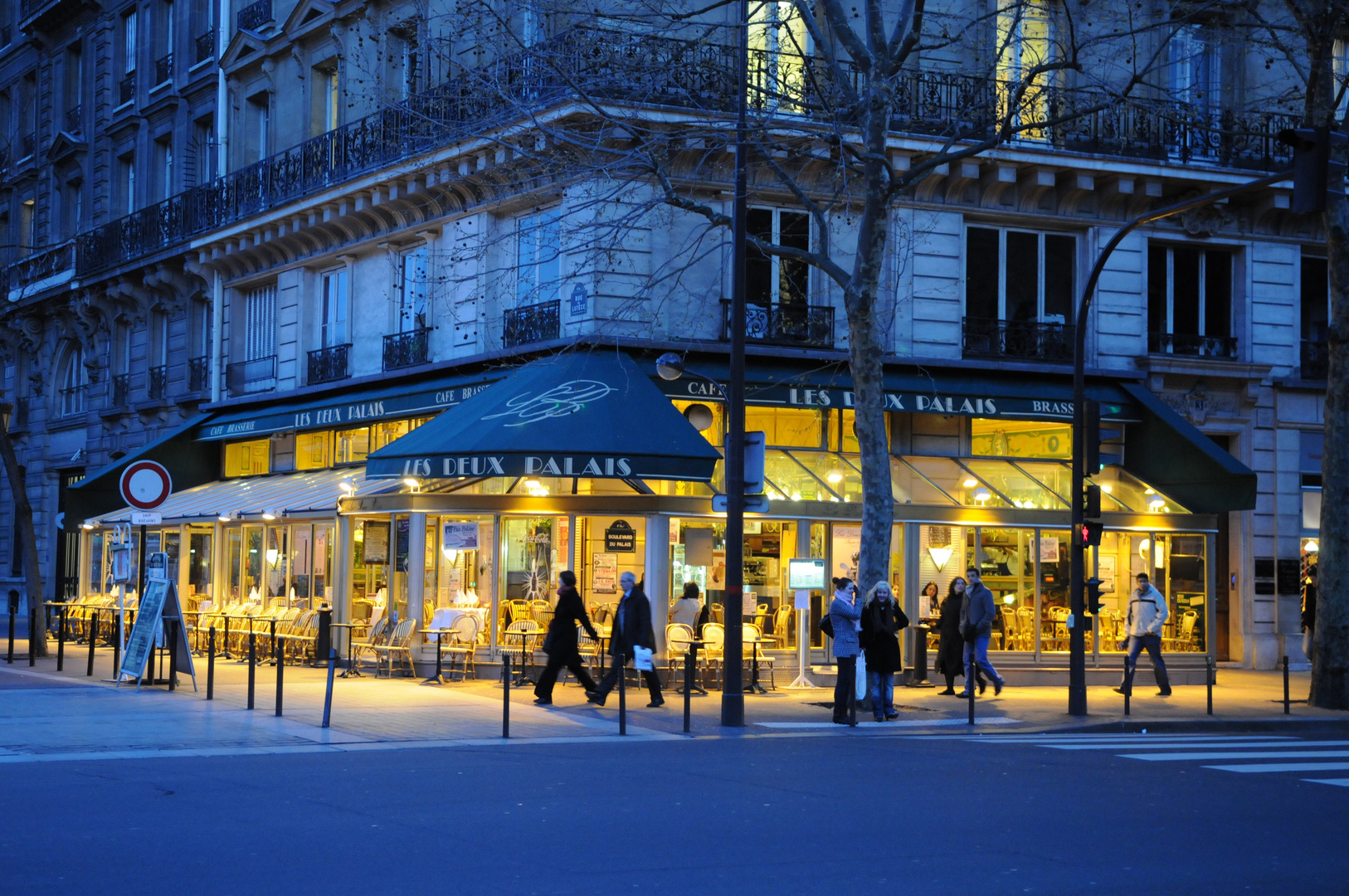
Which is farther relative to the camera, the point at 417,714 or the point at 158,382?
the point at 158,382

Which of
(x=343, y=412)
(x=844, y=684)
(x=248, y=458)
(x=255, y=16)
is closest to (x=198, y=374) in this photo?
(x=248, y=458)

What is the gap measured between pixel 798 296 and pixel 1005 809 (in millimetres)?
13378

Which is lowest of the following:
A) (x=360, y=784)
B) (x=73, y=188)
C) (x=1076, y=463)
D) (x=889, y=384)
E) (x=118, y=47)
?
(x=360, y=784)

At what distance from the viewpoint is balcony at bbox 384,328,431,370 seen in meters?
24.5

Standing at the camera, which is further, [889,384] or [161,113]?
[161,113]

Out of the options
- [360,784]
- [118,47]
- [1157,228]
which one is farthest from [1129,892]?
[118,47]

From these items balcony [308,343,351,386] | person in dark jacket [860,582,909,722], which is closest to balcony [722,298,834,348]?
person in dark jacket [860,582,909,722]

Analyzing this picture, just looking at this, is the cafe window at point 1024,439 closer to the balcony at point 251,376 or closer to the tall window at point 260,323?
the balcony at point 251,376

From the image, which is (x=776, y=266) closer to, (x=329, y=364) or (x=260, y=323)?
(x=329, y=364)

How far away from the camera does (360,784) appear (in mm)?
10914

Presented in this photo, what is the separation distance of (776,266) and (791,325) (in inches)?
37.3

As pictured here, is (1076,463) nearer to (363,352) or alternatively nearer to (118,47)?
(363,352)

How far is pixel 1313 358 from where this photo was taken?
25.6 m

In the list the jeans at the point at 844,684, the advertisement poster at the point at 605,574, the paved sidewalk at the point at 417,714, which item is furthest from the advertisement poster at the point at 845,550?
the jeans at the point at 844,684
